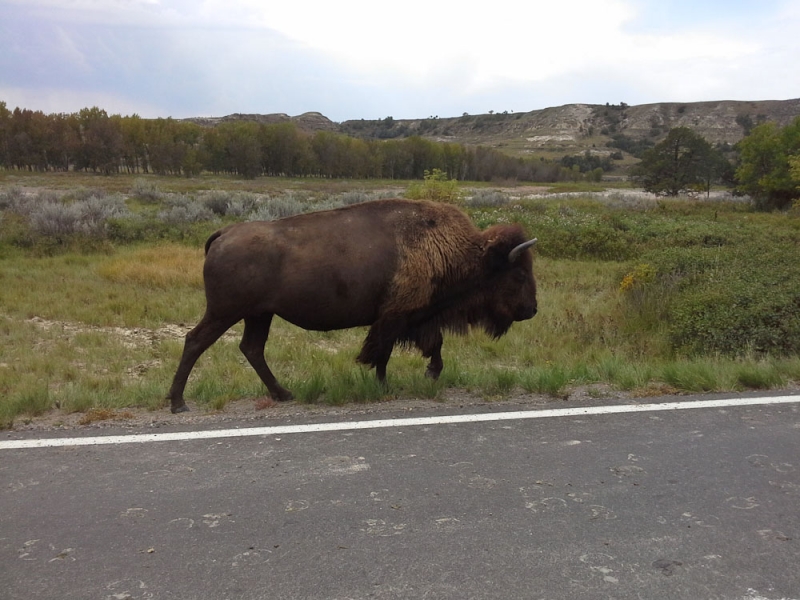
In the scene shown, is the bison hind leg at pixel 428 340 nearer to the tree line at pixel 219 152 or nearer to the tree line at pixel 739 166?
the tree line at pixel 739 166

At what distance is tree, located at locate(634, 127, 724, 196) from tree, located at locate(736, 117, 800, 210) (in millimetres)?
4665

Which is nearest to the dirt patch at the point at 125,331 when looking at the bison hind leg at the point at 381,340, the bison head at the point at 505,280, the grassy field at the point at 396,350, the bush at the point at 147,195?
the grassy field at the point at 396,350

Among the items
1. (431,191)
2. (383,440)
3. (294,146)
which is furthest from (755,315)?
(294,146)

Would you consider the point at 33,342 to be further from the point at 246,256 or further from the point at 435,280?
the point at 435,280

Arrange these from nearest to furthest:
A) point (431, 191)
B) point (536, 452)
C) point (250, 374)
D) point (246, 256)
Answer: point (536, 452), point (246, 256), point (250, 374), point (431, 191)

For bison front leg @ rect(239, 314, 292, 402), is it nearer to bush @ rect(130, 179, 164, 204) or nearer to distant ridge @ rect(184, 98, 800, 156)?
bush @ rect(130, 179, 164, 204)

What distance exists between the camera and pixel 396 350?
832 centimetres

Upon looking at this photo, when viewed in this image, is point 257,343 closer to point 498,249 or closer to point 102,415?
point 102,415

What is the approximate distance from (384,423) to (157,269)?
32.7 feet

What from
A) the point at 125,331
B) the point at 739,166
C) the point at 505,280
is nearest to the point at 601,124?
the point at 739,166

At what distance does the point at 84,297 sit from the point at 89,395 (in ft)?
21.4

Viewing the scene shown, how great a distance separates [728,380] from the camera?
5.89 meters

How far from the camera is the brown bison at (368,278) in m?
5.67

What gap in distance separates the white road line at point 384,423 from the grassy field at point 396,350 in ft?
1.47
